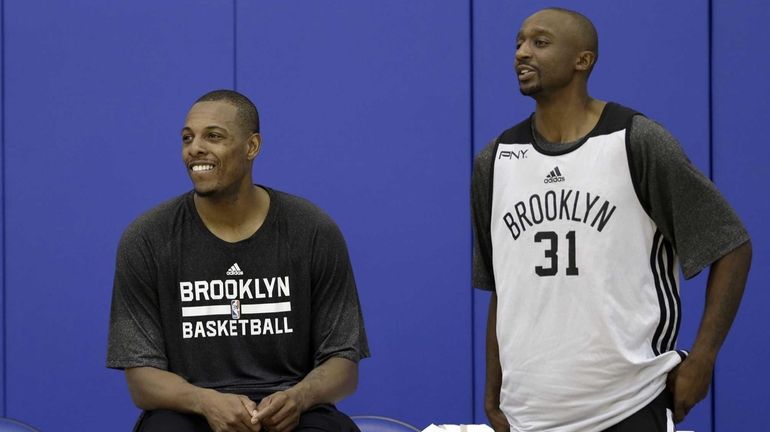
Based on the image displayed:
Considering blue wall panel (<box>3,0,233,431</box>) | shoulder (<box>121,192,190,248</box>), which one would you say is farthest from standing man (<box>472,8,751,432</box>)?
blue wall panel (<box>3,0,233,431</box>)

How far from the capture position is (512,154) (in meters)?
2.71

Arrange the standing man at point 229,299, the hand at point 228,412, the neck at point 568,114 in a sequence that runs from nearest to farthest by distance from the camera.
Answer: the neck at point 568,114 < the hand at point 228,412 < the standing man at point 229,299

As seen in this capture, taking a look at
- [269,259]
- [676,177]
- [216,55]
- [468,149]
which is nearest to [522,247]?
[676,177]

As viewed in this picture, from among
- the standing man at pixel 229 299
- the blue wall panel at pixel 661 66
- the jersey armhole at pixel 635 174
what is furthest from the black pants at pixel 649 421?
the blue wall panel at pixel 661 66

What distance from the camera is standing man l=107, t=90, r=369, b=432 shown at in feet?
9.52

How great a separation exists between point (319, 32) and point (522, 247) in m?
2.25

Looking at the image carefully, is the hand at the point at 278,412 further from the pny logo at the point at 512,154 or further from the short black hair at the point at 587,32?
the short black hair at the point at 587,32

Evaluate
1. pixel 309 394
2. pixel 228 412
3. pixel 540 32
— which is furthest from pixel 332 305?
pixel 540 32

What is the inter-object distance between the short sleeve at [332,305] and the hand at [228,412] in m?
0.26

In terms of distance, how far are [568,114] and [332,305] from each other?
774 mm

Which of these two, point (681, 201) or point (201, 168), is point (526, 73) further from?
point (201, 168)

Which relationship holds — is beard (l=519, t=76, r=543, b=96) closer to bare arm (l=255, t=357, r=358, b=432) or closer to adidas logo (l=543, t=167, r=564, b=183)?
adidas logo (l=543, t=167, r=564, b=183)

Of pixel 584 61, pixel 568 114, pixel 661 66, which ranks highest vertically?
pixel 661 66

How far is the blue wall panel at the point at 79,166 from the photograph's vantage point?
4719 mm
